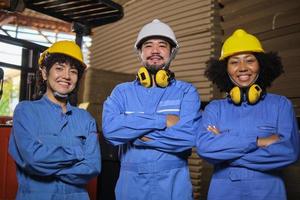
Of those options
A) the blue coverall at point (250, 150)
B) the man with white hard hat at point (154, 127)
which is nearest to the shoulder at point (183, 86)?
the man with white hard hat at point (154, 127)

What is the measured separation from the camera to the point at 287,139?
2.38 metres

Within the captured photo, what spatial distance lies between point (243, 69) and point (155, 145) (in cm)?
90

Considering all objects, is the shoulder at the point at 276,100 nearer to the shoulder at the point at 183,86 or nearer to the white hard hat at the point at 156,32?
the shoulder at the point at 183,86

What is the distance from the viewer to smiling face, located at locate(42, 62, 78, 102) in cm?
268

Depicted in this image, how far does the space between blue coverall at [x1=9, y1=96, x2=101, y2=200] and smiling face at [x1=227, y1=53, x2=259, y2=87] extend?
1.21 meters

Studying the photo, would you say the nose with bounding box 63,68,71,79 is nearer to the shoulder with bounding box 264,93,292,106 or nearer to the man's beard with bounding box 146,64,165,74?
the man's beard with bounding box 146,64,165,74

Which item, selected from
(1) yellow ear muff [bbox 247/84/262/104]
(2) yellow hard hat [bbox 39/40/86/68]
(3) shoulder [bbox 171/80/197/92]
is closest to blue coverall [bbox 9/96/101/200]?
(2) yellow hard hat [bbox 39/40/86/68]

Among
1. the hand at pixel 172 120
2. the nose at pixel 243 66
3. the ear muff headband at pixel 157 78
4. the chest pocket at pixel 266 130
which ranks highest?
the nose at pixel 243 66

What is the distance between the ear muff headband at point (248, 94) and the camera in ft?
8.36

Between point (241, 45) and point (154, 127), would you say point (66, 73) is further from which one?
point (241, 45)

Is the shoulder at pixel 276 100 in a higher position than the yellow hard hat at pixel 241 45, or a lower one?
lower

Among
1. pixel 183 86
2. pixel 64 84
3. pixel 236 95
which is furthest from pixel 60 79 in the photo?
pixel 236 95

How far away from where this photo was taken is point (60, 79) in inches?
106

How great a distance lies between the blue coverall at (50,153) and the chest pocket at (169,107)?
58cm
